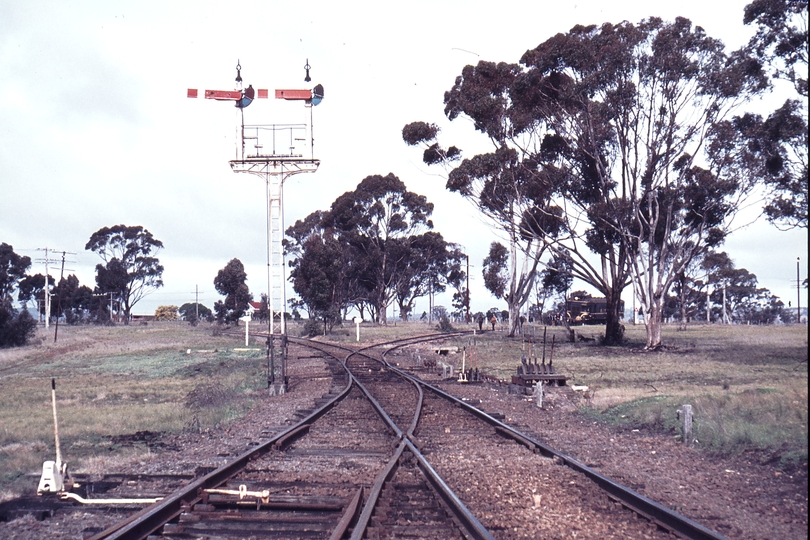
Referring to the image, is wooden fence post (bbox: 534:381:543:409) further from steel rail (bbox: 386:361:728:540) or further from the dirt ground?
steel rail (bbox: 386:361:728:540)

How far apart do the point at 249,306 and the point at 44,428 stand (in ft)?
226

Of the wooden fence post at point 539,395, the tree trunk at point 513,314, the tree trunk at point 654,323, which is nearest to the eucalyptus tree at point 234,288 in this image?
the tree trunk at point 513,314

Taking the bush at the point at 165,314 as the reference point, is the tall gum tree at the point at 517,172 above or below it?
above

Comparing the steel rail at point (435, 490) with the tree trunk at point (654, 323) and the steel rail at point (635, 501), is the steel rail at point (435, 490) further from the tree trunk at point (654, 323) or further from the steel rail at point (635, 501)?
the tree trunk at point (654, 323)

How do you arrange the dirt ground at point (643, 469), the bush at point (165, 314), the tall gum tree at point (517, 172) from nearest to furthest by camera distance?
the dirt ground at point (643, 469), the tall gum tree at point (517, 172), the bush at point (165, 314)

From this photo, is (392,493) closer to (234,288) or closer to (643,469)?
(643,469)

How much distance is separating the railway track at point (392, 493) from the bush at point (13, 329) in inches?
1783

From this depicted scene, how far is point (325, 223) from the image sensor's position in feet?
204

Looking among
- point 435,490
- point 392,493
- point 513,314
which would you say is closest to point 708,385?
point 435,490

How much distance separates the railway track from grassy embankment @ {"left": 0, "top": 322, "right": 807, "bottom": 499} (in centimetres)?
220

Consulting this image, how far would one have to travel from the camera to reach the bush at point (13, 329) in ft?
158

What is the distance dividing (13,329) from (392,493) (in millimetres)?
50021

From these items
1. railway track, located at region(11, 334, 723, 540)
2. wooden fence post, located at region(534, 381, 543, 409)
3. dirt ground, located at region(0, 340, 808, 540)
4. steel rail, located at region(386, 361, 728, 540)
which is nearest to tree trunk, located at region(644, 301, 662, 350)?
wooden fence post, located at region(534, 381, 543, 409)

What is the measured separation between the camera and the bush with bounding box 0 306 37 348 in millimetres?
48094
